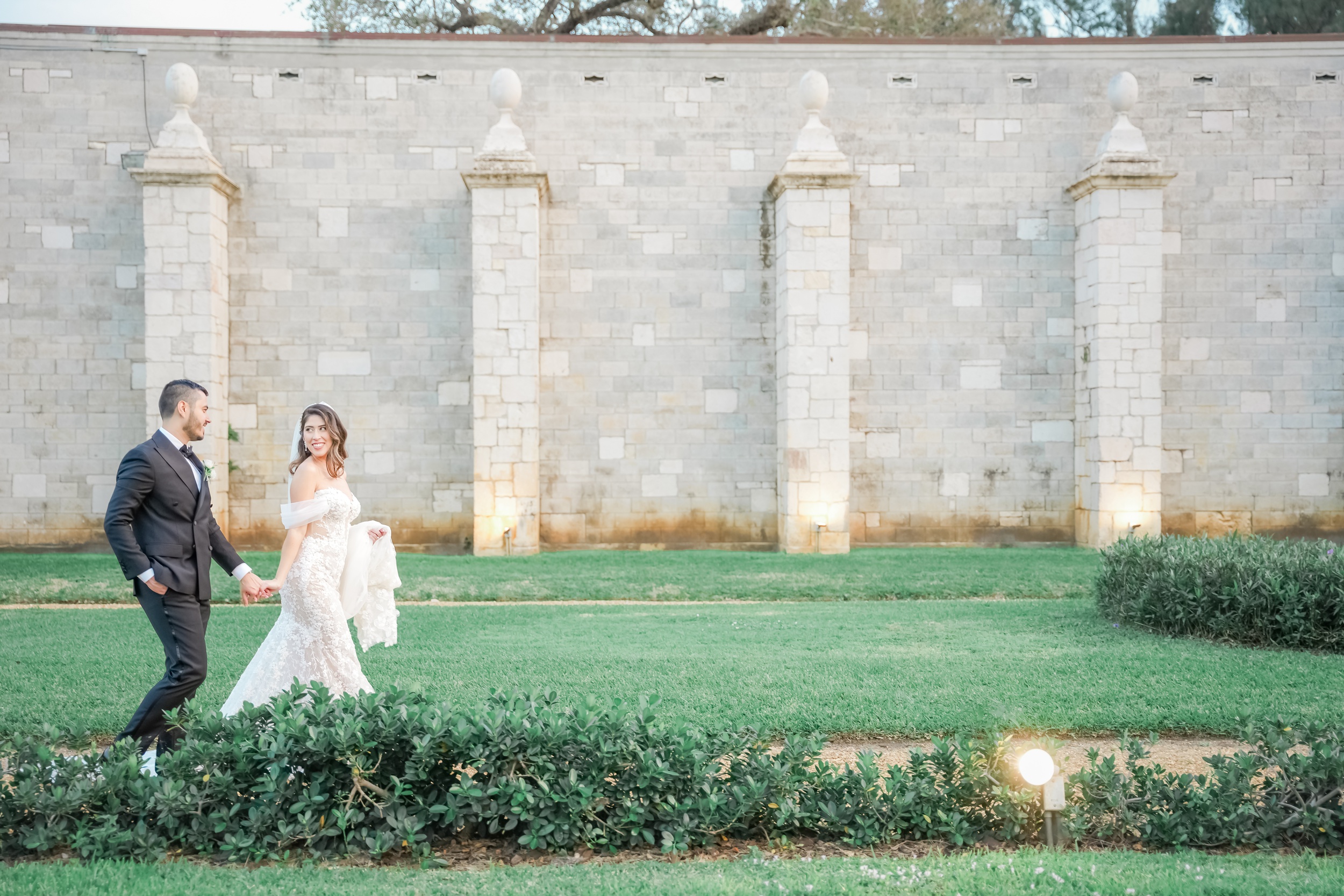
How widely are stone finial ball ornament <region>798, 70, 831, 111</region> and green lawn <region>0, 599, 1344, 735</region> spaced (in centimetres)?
832

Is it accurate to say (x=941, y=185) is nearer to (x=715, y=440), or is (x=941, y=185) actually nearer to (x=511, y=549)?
(x=715, y=440)

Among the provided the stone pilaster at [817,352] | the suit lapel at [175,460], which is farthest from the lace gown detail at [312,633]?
the stone pilaster at [817,352]

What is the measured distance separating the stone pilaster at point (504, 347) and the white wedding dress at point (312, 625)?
839 cm

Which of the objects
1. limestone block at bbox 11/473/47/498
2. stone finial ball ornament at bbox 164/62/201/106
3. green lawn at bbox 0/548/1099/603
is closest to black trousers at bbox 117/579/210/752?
green lawn at bbox 0/548/1099/603

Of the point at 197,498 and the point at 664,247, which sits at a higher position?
the point at 664,247

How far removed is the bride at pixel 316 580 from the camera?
4.73 m

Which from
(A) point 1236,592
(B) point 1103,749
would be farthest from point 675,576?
(B) point 1103,749

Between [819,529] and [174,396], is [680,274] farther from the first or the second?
[174,396]

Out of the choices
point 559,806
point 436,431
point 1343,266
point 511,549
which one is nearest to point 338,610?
point 559,806

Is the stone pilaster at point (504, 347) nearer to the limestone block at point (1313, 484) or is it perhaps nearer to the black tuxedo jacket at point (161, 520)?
the black tuxedo jacket at point (161, 520)

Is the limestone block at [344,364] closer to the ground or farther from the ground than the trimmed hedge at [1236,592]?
farther from the ground

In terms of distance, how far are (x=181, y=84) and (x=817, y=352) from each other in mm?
10275

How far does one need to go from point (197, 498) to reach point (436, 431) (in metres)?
9.84

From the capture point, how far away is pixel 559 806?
3785 millimetres
